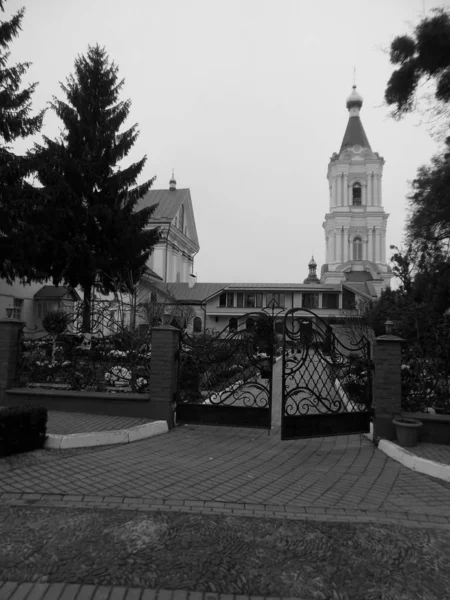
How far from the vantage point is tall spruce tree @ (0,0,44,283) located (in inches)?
627

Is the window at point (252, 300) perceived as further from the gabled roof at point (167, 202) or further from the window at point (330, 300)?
the gabled roof at point (167, 202)

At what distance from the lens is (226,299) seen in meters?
43.2

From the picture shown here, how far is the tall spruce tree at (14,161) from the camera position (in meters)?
15.9

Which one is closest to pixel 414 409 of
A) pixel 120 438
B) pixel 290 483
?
pixel 290 483

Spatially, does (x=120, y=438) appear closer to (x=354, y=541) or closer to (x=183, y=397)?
(x=183, y=397)

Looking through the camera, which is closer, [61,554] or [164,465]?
[61,554]

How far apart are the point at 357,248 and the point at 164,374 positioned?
5422cm

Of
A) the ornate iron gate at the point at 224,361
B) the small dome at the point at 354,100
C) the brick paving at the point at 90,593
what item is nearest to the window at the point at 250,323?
the ornate iron gate at the point at 224,361

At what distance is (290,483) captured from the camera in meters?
4.68

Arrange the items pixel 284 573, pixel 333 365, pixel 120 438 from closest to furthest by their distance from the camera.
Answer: pixel 284 573, pixel 120 438, pixel 333 365

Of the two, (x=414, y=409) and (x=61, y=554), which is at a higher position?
(x=414, y=409)

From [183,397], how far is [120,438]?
6.24 ft

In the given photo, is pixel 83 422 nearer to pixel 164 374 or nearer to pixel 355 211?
pixel 164 374

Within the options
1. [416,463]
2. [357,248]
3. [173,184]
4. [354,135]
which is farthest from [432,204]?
[354,135]
